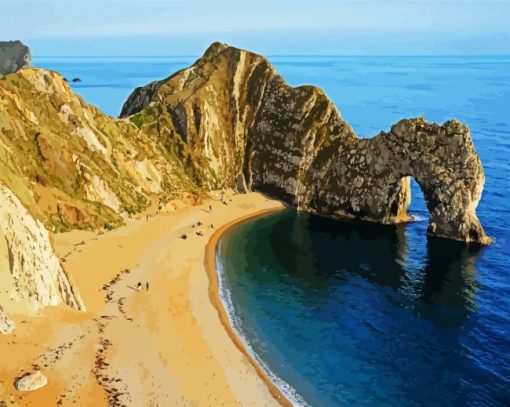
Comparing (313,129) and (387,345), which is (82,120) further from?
(387,345)

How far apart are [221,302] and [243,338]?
9.31 meters

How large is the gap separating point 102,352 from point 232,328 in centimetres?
1509

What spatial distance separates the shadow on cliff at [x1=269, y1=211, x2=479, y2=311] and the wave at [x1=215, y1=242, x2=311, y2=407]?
414 inches

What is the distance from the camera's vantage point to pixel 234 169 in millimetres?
117312

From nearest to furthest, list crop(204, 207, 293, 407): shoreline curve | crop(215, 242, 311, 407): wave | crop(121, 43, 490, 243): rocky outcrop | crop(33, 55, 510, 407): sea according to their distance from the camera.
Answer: crop(215, 242, 311, 407): wave
crop(204, 207, 293, 407): shoreline curve
crop(33, 55, 510, 407): sea
crop(121, 43, 490, 243): rocky outcrop

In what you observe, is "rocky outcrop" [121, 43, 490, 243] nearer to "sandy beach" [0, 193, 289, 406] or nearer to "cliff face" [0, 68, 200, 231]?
"cliff face" [0, 68, 200, 231]

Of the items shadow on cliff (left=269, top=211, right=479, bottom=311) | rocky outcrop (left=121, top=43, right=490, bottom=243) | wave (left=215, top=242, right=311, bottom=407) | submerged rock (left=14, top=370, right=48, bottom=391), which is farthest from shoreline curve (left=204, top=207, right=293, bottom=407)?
submerged rock (left=14, top=370, right=48, bottom=391)

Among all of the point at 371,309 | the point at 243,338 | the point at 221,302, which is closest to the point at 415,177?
the point at 371,309

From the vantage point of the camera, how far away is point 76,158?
85812 mm

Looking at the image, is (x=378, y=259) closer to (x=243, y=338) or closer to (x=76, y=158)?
(x=243, y=338)

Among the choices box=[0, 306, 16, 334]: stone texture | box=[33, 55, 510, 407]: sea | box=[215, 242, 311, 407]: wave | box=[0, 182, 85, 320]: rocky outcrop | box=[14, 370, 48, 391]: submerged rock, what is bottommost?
box=[215, 242, 311, 407]: wave

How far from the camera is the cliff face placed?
78875 mm

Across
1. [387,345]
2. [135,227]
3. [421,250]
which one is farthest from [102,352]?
[421,250]

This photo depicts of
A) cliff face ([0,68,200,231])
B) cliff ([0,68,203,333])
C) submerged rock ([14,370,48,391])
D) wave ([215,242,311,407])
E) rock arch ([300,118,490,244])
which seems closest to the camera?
submerged rock ([14,370,48,391])
